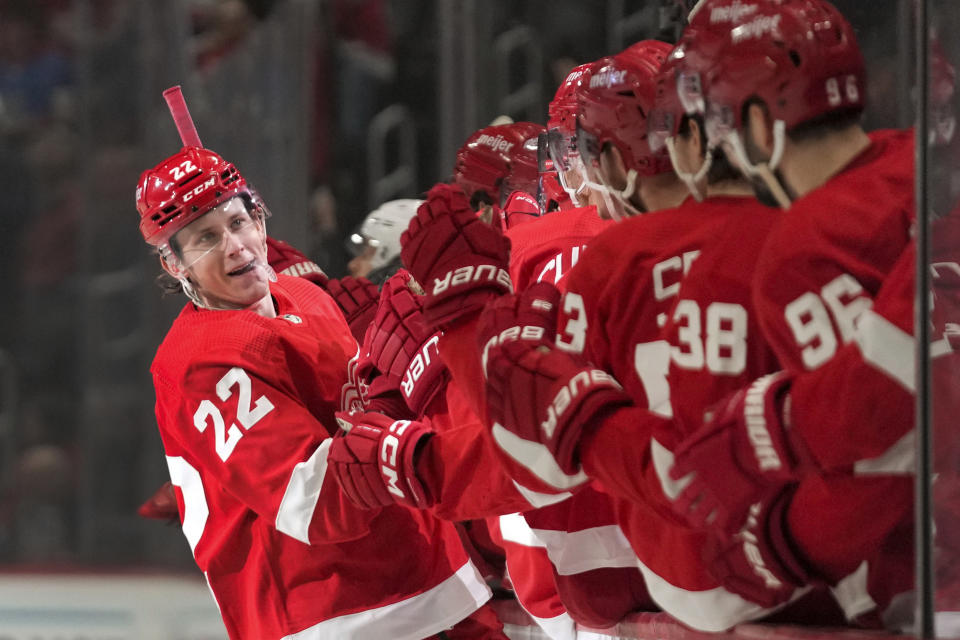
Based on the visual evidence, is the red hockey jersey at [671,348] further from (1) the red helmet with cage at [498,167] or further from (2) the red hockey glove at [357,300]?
(2) the red hockey glove at [357,300]

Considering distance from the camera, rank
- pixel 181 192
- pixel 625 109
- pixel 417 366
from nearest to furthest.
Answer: pixel 625 109
pixel 417 366
pixel 181 192

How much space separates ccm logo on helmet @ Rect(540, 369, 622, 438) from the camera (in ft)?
4.46

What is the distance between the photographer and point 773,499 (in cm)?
126

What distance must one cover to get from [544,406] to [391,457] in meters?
0.45

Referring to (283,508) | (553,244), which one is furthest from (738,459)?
(283,508)

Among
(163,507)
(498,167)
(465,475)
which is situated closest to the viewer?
(465,475)

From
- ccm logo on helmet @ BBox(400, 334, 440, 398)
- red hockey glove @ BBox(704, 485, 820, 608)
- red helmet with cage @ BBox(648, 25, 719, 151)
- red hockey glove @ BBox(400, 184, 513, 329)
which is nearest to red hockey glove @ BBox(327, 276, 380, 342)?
ccm logo on helmet @ BBox(400, 334, 440, 398)

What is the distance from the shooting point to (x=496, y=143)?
2496 millimetres

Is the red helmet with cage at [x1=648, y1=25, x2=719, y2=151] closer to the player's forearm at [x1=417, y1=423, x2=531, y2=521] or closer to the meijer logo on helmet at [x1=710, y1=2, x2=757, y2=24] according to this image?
the meijer logo on helmet at [x1=710, y1=2, x2=757, y2=24]

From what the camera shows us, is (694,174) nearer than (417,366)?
Yes

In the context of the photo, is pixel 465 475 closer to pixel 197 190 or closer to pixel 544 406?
pixel 544 406

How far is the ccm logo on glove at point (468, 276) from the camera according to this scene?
1562mm

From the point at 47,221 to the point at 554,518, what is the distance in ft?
12.5

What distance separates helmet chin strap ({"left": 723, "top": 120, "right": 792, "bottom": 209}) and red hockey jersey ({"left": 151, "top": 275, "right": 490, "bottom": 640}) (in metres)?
0.94
